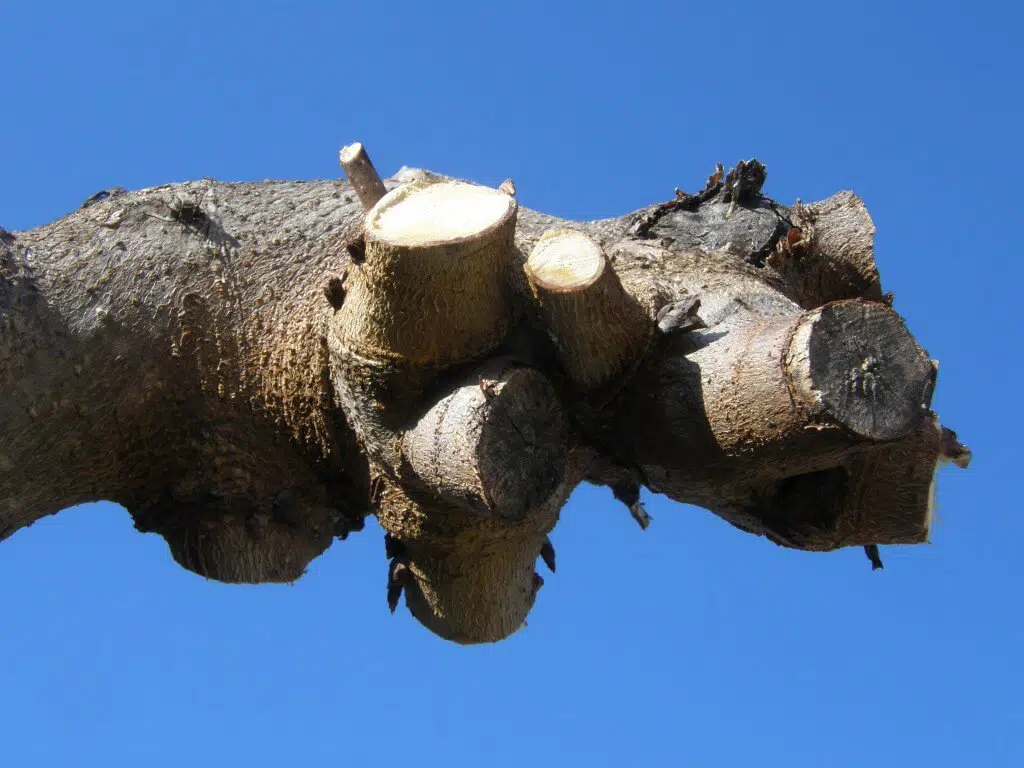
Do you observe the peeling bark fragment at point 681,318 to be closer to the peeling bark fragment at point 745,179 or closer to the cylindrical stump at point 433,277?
the cylindrical stump at point 433,277

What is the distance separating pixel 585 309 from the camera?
2.74 m

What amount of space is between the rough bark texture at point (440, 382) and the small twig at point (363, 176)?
0.13 m

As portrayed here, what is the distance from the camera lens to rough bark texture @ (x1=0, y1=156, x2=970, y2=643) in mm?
2686

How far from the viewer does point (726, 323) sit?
9.53ft

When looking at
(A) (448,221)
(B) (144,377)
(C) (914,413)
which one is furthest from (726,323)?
(B) (144,377)

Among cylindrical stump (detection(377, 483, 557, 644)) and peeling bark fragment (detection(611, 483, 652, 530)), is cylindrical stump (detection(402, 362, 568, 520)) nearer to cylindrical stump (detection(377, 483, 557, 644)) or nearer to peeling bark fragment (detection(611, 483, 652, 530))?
cylindrical stump (detection(377, 483, 557, 644))

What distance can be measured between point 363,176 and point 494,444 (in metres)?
0.91

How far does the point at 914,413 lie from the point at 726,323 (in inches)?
20.3

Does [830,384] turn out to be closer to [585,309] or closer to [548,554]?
[585,309]

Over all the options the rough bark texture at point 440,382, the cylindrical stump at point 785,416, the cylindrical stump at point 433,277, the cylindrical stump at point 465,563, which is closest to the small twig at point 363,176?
the rough bark texture at point 440,382

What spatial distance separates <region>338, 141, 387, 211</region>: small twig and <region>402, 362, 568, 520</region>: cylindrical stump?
0.67 m

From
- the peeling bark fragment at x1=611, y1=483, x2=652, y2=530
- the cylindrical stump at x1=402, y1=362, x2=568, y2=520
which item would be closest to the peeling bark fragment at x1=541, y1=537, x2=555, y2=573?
the peeling bark fragment at x1=611, y1=483, x2=652, y2=530

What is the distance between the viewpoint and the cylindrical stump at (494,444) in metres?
2.65

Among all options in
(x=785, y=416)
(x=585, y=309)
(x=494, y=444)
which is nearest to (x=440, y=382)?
(x=494, y=444)
